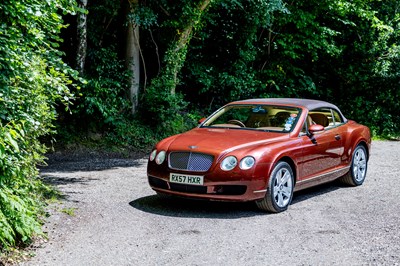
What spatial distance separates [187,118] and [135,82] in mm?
2366

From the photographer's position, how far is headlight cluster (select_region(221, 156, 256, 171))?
799 centimetres

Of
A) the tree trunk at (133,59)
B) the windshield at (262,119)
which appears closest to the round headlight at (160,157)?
the windshield at (262,119)

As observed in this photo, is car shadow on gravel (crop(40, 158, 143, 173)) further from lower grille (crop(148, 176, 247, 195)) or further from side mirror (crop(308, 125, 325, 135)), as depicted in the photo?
side mirror (crop(308, 125, 325, 135))

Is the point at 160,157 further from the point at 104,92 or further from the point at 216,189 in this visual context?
the point at 104,92

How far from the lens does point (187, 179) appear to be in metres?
8.20

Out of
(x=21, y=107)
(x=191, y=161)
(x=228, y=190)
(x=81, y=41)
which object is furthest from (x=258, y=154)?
(x=81, y=41)

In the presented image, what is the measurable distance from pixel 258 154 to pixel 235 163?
0.34 m

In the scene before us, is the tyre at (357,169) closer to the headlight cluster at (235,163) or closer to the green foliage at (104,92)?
the headlight cluster at (235,163)

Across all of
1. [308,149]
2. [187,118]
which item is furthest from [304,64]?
[308,149]

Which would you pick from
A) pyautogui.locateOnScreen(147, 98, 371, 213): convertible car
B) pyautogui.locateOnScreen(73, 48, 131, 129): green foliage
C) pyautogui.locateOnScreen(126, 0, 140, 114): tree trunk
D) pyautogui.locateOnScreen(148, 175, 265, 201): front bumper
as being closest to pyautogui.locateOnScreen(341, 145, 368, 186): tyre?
pyautogui.locateOnScreen(147, 98, 371, 213): convertible car

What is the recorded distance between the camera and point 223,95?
21.2 meters

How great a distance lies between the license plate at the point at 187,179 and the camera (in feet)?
26.6

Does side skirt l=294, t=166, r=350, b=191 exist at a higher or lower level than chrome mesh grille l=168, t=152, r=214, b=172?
lower

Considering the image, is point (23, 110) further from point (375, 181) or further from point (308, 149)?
point (375, 181)
